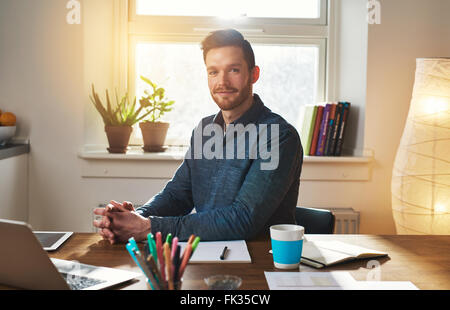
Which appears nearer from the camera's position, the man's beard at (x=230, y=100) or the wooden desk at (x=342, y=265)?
the wooden desk at (x=342, y=265)

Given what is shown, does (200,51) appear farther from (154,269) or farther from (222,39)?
(154,269)

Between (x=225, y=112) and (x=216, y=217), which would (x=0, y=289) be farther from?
(x=225, y=112)

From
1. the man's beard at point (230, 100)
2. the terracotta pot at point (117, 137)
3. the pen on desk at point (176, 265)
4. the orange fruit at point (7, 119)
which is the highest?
the man's beard at point (230, 100)

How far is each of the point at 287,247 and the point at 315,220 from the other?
0.70m

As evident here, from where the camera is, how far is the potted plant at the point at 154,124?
2693 millimetres

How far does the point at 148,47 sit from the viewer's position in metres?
2.91

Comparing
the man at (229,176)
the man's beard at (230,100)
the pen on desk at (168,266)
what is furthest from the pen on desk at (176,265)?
the man's beard at (230,100)

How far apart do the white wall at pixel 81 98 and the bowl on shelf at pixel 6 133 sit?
98mm

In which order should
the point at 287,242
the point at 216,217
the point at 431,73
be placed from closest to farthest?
the point at 287,242 → the point at 216,217 → the point at 431,73

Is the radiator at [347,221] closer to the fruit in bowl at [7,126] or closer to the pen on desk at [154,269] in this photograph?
the fruit in bowl at [7,126]

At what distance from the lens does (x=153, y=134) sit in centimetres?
271

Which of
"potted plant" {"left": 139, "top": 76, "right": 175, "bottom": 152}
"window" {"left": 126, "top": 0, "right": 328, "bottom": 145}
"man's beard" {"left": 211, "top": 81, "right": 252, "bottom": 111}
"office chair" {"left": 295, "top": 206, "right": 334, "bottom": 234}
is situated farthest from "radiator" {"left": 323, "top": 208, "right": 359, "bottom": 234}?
"man's beard" {"left": 211, "top": 81, "right": 252, "bottom": 111}

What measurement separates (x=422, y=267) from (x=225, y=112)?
0.89 metres
